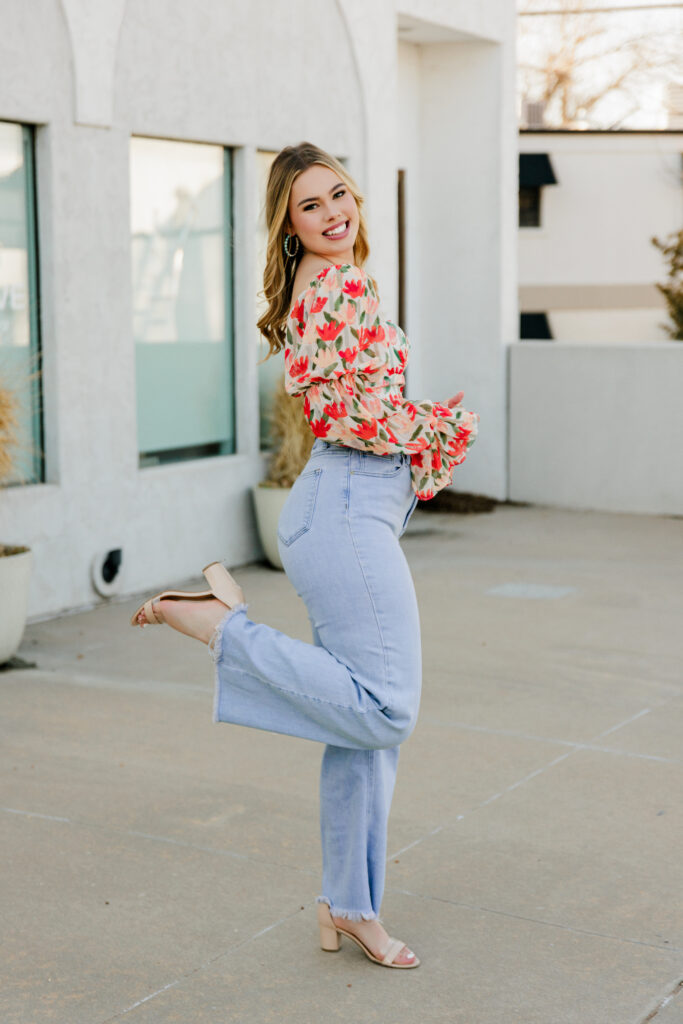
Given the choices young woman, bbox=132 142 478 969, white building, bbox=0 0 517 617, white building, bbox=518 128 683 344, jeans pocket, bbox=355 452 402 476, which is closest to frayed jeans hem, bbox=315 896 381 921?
young woman, bbox=132 142 478 969

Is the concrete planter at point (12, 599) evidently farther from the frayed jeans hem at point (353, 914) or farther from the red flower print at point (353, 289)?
the red flower print at point (353, 289)

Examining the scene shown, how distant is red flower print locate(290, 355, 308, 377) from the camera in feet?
10.4

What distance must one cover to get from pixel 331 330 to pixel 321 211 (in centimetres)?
33

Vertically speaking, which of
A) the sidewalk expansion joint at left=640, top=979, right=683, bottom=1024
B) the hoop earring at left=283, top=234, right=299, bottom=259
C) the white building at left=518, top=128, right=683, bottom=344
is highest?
the white building at left=518, top=128, right=683, bottom=344

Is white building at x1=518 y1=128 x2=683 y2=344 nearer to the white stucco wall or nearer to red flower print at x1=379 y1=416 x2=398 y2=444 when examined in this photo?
the white stucco wall

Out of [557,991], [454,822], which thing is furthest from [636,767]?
[557,991]

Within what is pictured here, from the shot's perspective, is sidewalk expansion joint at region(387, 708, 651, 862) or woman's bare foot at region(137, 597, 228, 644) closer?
woman's bare foot at region(137, 597, 228, 644)

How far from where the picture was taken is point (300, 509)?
10.5 ft

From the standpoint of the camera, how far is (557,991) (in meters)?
3.26

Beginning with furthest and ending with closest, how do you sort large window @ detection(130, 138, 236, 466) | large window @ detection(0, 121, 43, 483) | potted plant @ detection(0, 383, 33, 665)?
1. large window @ detection(130, 138, 236, 466)
2. large window @ detection(0, 121, 43, 483)
3. potted plant @ detection(0, 383, 33, 665)

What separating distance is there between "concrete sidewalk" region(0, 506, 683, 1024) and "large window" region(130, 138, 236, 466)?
1.95m

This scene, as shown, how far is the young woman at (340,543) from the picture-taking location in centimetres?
309

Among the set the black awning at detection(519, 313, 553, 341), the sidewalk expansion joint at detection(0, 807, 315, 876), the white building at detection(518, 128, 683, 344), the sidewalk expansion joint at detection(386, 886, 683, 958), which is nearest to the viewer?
the sidewalk expansion joint at detection(386, 886, 683, 958)

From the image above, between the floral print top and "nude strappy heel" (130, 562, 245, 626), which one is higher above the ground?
the floral print top
